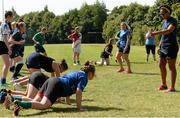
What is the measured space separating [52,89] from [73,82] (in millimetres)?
506

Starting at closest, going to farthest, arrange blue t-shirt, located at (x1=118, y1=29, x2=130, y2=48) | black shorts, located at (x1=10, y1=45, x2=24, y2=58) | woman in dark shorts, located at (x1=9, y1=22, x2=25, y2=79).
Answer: woman in dark shorts, located at (x1=9, y1=22, x2=25, y2=79)
black shorts, located at (x1=10, y1=45, x2=24, y2=58)
blue t-shirt, located at (x1=118, y1=29, x2=130, y2=48)

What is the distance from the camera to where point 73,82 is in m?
9.61

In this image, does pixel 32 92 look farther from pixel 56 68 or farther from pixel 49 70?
pixel 49 70

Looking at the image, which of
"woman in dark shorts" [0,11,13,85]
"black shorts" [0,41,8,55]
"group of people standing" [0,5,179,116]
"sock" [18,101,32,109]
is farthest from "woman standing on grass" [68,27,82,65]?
"sock" [18,101,32,109]

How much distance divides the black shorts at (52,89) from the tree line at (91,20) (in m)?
63.5

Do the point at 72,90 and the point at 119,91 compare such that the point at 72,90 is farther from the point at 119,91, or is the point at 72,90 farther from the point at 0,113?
the point at 119,91

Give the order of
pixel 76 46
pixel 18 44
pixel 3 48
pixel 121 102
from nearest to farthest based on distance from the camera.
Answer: pixel 121 102 < pixel 3 48 < pixel 18 44 < pixel 76 46

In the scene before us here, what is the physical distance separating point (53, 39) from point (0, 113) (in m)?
96.3

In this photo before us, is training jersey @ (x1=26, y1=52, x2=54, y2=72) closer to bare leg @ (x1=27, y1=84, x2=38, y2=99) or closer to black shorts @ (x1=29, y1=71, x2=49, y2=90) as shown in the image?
black shorts @ (x1=29, y1=71, x2=49, y2=90)

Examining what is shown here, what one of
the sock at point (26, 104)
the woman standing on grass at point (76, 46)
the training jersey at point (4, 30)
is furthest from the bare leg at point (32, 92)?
the woman standing on grass at point (76, 46)

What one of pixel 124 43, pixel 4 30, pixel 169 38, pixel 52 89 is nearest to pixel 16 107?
pixel 52 89

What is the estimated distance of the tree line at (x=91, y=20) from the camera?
91.0m

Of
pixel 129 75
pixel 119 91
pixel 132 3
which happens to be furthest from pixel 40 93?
pixel 132 3

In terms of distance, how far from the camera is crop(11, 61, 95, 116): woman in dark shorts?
9.20 meters
